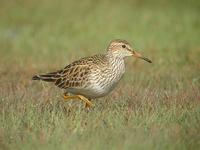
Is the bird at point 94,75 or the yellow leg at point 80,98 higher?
the bird at point 94,75

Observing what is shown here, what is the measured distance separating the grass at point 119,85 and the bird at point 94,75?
8.5 inches

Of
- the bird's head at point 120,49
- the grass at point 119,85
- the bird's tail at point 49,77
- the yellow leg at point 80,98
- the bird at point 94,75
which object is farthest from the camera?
the bird's tail at point 49,77

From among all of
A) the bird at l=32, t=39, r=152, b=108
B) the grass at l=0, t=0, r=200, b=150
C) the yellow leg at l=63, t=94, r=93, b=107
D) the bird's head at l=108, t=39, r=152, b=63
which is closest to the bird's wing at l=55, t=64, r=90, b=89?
the bird at l=32, t=39, r=152, b=108

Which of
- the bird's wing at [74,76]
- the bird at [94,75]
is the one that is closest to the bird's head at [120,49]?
the bird at [94,75]

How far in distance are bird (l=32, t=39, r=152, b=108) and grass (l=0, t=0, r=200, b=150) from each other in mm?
217

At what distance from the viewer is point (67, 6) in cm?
2303

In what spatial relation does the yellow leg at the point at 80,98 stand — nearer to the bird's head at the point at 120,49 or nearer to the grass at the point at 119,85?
the grass at the point at 119,85

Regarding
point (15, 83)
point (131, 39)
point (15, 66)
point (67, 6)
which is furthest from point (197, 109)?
point (67, 6)

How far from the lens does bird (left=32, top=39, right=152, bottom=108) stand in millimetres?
9938

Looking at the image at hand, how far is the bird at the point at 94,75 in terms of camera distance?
9938 millimetres

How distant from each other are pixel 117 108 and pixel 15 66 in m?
5.43

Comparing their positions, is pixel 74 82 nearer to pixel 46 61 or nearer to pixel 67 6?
pixel 46 61

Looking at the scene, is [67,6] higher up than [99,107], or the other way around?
[67,6]

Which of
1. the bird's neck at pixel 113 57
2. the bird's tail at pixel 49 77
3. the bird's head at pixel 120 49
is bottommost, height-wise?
the bird's tail at pixel 49 77
